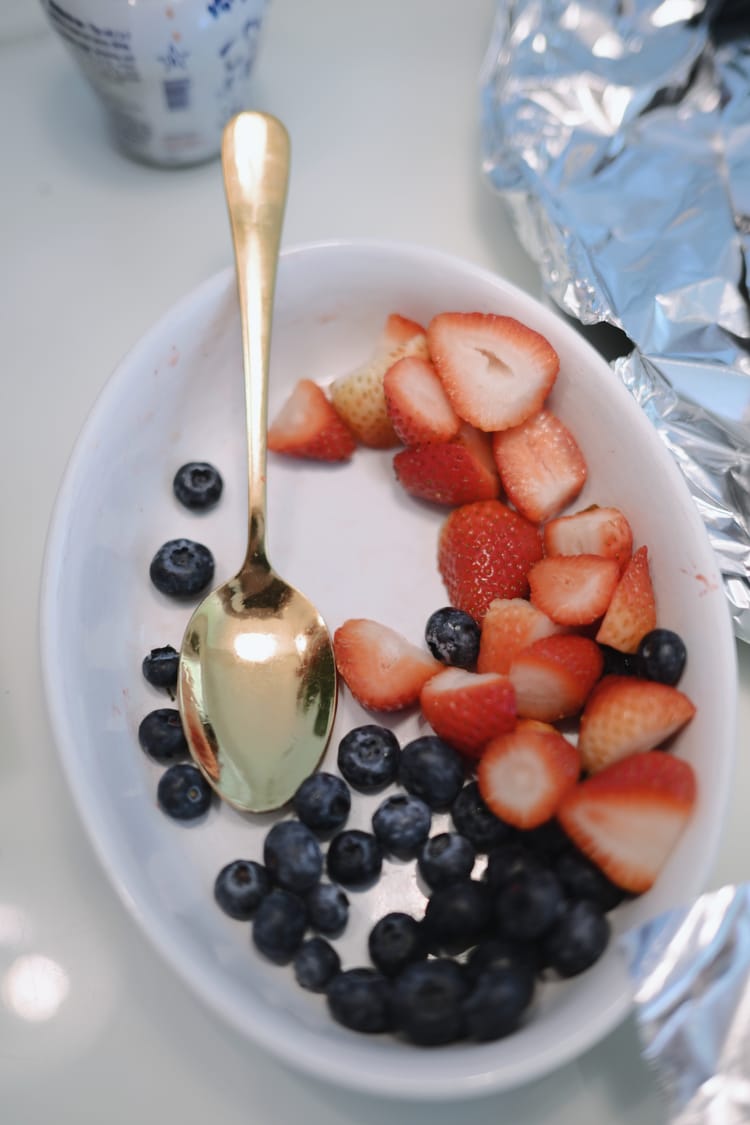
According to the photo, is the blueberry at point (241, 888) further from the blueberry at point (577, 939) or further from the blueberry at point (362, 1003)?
the blueberry at point (577, 939)

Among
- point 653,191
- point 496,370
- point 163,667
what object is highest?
point 653,191

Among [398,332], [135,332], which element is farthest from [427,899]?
[135,332]

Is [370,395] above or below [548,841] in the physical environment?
above

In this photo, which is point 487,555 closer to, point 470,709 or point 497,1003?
point 470,709

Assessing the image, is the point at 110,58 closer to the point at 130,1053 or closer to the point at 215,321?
the point at 215,321

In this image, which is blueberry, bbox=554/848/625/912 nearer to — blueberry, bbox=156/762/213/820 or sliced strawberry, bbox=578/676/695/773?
sliced strawberry, bbox=578/676/695/773

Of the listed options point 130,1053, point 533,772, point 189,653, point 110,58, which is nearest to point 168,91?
point 110,58
